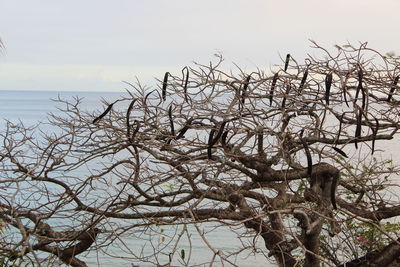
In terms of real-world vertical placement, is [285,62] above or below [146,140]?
above

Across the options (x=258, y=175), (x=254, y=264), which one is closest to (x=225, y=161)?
(x=258, y=175)

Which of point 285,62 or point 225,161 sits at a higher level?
point 285,62

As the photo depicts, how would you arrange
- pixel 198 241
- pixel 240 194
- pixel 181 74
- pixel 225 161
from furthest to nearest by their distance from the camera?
1. pixel 198 241
2. pixel 240 194
3. pixel 181 74
4. pixel 225 161

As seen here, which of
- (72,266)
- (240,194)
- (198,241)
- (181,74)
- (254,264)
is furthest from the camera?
(198,241)

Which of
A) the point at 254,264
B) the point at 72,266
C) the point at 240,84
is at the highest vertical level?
the point at 254,264

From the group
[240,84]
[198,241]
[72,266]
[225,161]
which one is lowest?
[72,266]

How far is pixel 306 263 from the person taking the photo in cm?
476

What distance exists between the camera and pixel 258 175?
451cm

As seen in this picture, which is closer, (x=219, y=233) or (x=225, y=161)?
(x=225, y=161)

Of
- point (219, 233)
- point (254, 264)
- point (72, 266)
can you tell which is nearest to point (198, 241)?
point (219, 233)

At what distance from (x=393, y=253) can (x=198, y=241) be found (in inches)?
273

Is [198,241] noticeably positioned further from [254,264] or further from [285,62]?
[285,62]

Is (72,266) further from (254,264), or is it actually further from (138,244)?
(138,244)

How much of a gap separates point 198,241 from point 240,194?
6.70 meters
